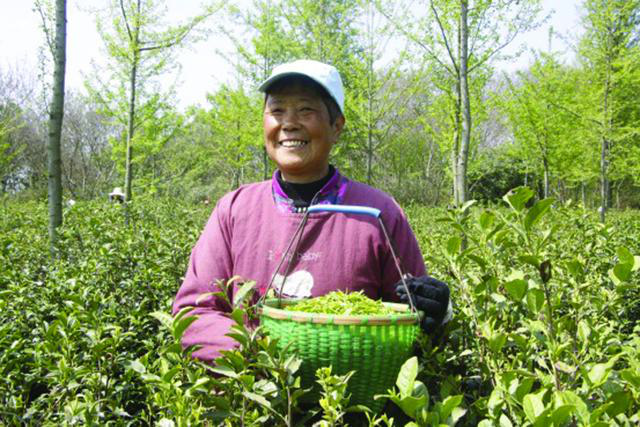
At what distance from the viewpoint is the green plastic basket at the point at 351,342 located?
102cm

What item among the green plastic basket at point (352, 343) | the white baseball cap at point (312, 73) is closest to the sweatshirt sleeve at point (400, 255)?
the white baseball cap at point (312, 73)

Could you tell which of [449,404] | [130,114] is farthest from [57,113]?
[130,114]

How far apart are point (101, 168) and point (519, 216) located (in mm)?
28097

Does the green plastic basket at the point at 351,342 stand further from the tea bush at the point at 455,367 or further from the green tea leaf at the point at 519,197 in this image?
the green tea leaf at the point at 519,197

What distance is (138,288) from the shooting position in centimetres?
252

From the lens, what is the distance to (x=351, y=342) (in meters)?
1.02

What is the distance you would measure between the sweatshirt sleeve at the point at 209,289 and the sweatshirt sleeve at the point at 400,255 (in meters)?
0.50

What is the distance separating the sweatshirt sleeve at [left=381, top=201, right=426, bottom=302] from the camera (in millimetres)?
1651

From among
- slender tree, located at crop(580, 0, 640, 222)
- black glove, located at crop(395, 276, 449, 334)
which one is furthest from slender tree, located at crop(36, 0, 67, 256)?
slender tree, located at crop(580, 0, 640, 222)

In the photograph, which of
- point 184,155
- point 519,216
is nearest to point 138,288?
point 519,216

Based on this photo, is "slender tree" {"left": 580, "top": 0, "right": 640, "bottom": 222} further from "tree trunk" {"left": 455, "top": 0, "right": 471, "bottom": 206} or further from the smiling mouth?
the smiling mouth

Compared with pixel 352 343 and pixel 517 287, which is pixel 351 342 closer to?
pixel 352 343

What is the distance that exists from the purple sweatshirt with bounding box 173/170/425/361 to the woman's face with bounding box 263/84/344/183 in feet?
0.40

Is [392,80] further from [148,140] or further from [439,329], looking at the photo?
[439,329]
